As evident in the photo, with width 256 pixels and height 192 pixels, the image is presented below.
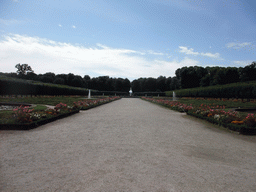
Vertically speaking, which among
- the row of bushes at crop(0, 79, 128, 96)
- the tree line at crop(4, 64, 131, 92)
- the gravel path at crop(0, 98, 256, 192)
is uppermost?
the tree line at crop(4, 64, 131, 92)

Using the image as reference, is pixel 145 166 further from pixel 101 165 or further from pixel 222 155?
pixel 222 155

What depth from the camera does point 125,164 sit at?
12.6 ft

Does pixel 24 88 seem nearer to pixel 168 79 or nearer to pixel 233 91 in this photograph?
pixel 233 91

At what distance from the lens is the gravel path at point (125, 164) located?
9.91 feet

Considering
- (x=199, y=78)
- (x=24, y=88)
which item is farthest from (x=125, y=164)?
(x=199, y=78)

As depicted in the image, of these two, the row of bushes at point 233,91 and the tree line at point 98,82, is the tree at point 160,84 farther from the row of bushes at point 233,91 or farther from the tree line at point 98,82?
the row of bushes at point 233,91

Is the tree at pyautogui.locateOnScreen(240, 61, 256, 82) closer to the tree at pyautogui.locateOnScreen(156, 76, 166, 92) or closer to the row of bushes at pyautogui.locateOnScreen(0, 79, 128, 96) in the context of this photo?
the tree at pyautogui.locateOnScreen(156, 76, 166, 92)

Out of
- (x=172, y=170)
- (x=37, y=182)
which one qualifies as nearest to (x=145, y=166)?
(x=172, y=170)

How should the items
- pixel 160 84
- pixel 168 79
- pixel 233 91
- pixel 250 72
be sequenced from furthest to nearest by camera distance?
pixel 160 84 → pixel 168 79 → pixel 250 72 → pixel 233 91

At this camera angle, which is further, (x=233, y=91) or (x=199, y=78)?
(x=199, y=78)

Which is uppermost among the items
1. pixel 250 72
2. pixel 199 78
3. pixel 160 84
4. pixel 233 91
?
pixel 250 72

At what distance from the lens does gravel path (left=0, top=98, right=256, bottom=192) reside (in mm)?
3021

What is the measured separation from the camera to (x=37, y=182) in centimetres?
307

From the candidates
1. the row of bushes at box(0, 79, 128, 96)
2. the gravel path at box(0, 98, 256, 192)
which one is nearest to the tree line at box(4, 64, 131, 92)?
the row of bushes at box(0, 79, 128, 96)
